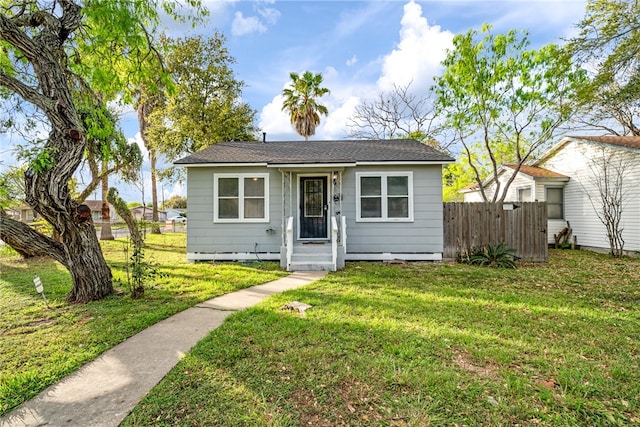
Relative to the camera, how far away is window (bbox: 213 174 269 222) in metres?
9.09

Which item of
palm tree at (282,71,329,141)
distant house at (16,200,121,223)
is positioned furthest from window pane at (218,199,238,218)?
palm tree at (282,71,329,141)

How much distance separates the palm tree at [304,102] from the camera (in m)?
18.8

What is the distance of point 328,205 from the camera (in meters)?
9.31

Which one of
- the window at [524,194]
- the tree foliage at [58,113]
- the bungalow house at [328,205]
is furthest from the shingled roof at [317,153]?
the window at [524,194]

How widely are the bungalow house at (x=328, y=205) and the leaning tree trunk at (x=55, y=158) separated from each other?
408 centimetres

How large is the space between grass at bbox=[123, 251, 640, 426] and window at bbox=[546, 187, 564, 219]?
29.4 ft

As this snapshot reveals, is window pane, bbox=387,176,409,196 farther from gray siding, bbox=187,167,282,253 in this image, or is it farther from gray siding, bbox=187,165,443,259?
gray siding, bbox=187,167,282,253

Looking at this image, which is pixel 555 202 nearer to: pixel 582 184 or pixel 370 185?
pixel 582 184

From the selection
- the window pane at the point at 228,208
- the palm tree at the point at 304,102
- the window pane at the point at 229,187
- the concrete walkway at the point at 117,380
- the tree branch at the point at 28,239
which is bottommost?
the concrete walkway at the point at 117,380

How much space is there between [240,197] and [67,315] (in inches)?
208

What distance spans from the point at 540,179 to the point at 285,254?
11548mm

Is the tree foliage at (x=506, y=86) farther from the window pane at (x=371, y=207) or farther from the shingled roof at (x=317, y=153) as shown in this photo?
the window pane at (x=371, y=207)

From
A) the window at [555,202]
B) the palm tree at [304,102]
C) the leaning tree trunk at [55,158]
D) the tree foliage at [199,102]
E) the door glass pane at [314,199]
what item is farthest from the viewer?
the palm tree at [304,102]

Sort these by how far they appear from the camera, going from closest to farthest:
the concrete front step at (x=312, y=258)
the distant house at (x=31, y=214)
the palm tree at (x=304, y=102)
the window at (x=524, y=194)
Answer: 1. the concrete front step at (x=312, y=258)
2. the distant house at (x=31, y=214)
3. the window at (x=524, y=194)
4. the palm tree at (x=304, y=102)
